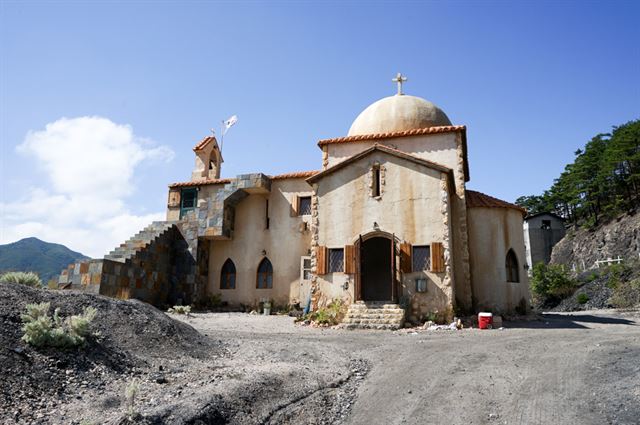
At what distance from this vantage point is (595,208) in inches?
1860

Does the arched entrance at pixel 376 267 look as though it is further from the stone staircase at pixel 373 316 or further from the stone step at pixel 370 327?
the stone step at pixel 370 327

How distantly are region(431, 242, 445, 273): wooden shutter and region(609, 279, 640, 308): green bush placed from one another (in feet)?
46.8

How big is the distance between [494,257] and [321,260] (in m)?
7.19

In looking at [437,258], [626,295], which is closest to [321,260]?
[437,258]

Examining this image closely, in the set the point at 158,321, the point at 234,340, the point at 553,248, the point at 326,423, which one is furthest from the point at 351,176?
the point at 553,248

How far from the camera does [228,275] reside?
2322cm

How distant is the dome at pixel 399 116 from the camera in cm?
2197

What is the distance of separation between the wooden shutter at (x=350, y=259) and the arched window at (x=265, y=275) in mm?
6448

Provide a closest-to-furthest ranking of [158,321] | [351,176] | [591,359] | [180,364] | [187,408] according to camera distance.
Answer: [187,408], [180,364], [591,359], [158,321], [351,176]

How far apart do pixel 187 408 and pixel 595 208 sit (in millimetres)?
51315

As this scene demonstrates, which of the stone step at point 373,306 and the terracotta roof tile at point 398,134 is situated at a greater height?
the terracotta roof tile at point 398,134

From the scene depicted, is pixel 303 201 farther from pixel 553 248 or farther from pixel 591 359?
pixel 553 248

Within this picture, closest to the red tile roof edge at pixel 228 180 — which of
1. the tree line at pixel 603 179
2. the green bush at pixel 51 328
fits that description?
the green bush at pixel 51 328

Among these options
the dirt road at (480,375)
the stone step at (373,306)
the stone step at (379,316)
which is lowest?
the dirt road at (480,375)
